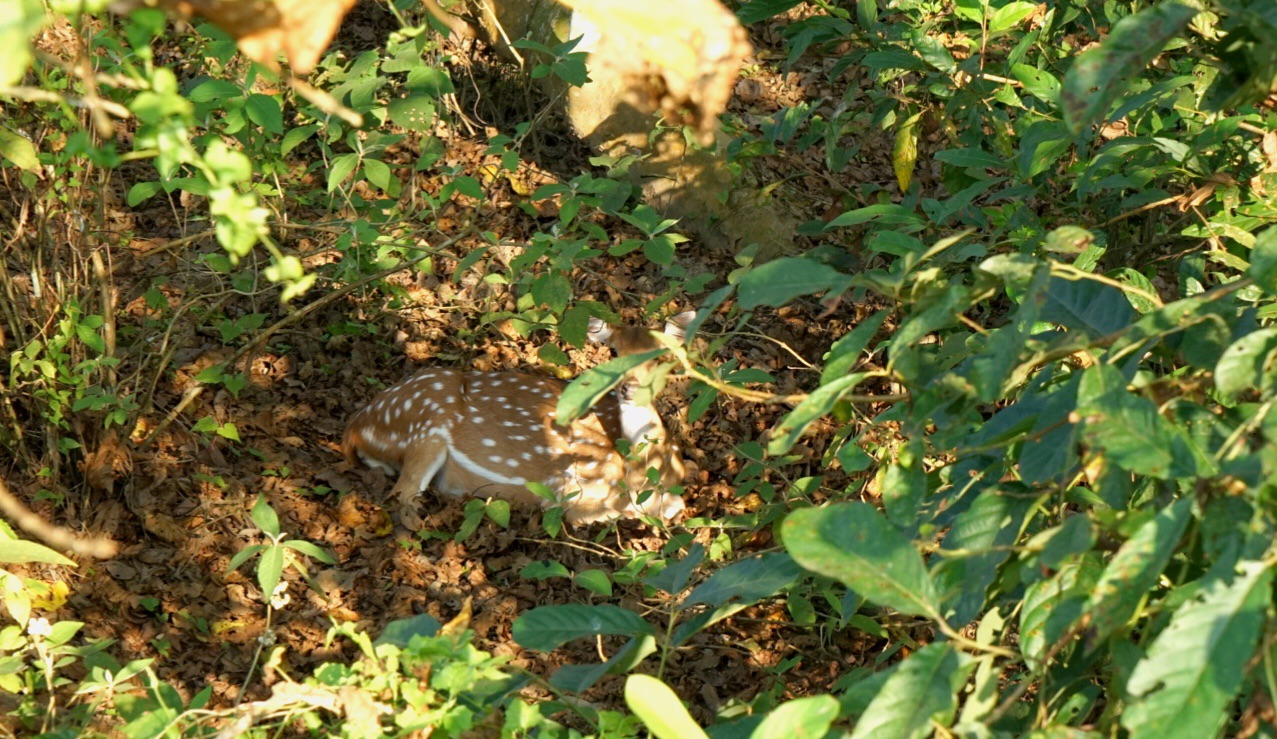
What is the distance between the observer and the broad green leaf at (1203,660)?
47.8 inches

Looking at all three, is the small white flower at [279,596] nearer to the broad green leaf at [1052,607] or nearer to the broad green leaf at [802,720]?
the broad green leaf at [802,720]

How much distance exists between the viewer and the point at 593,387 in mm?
1788

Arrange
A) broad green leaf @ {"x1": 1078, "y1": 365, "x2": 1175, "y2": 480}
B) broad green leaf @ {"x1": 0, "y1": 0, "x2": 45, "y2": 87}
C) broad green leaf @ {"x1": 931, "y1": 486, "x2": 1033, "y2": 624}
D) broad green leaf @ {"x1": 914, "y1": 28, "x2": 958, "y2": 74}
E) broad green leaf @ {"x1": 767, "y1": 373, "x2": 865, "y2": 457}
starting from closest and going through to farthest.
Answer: broad green leaf @ {"x1": 0, "y1": 0, "x2": 45, "y2": 87} < broad green leaf @ {"x1": 1078, "y1": 365, "x2": 1175, "y2": 480} < broad green leaf @ {"x1": 767, "y1": 373, "x2": 865, "y2": 457} < broad green leaf @ {"x1": 931, "y1": 486, "x2": 1033, "y2": 624} < broad green leaf @ {"x1": 914, "y1": 28, "x2": 958, "y2": 74}

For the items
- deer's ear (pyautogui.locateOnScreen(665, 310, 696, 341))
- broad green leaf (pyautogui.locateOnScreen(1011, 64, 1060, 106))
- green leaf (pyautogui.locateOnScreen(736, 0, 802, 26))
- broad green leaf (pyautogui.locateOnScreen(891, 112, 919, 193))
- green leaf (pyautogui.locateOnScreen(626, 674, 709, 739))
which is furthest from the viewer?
deer's ear (pyautogui.locateOnScreen(665, 310, 696, 341))

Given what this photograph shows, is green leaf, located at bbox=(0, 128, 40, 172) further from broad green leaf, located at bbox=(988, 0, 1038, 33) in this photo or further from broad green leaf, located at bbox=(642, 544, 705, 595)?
broad green leaf, located at bbox=(988, 0, 1038, 33)

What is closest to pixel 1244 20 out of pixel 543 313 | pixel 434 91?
pixel 434 91

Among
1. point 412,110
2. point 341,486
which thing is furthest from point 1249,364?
point 341,486

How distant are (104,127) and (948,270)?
3.29m

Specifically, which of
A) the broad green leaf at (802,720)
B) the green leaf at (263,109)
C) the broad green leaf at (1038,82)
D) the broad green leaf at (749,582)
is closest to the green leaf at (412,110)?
the green leaf at (263,109)

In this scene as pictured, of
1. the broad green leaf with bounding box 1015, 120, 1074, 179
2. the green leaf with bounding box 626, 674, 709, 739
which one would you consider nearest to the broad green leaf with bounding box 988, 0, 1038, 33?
the broad green leaf with bounding box 1015, 120, 1074, 179

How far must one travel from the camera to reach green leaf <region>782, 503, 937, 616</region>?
5.00 feet

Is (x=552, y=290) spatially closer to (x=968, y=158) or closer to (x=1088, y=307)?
(x=968, y=158)

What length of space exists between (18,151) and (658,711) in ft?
9.84

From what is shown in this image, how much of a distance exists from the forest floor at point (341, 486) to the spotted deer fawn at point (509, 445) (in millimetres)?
134
